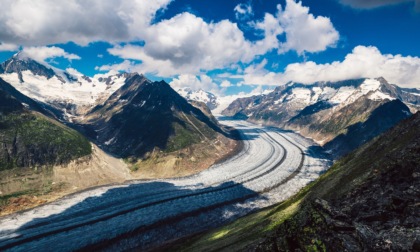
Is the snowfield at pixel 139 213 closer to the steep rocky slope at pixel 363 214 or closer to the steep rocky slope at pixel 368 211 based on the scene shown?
the steep rocky slope at pixel 363 214

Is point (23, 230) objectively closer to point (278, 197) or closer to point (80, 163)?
point (80, 163)

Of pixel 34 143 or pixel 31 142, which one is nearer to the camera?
pixel 31 142

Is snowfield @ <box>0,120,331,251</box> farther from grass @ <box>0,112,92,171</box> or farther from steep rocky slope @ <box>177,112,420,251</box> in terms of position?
steep rocky slope @ <box>177,112,420,251</box>

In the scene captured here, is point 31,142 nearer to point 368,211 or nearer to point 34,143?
point 34,143

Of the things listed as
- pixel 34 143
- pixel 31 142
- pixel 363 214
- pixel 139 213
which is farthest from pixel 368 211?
pixel 31 142

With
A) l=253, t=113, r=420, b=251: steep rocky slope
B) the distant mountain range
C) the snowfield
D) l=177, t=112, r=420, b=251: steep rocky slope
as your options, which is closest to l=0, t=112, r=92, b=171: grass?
the distant mountain range

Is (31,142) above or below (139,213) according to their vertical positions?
above
